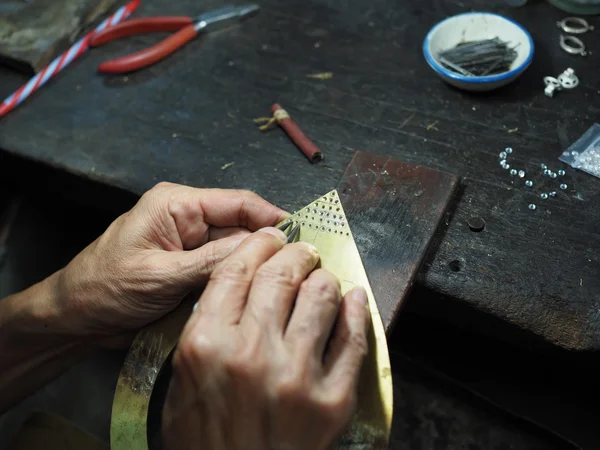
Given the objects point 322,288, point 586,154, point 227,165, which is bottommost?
point 586,154

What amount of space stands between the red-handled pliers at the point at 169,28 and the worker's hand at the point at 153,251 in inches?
23.9

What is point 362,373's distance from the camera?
2.76ft

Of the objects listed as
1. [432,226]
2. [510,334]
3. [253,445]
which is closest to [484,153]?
[432,226]

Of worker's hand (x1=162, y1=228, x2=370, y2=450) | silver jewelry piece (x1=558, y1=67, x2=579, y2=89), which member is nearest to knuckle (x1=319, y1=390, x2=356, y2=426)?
worker's hand (x1=162, y1=228, x2=370, y2=450)

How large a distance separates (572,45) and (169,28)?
112cm

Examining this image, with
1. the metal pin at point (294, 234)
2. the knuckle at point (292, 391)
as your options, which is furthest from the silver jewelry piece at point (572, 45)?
the knuckle at point (292, 391)

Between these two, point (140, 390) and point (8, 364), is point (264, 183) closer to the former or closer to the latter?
point (140, 390)

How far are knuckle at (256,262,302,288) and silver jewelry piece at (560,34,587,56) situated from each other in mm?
1053

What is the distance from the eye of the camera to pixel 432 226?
3.37 ft

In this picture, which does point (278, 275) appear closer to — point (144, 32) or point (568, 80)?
point (568, 80)

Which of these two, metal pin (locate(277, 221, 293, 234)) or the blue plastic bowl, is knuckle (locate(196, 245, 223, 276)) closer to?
metal pin (locate(277, 221, 293, 234))

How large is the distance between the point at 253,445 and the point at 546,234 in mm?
706

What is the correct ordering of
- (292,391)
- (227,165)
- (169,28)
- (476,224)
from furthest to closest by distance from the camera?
(169,28) → (227,165) → (476,224) → (292,391)

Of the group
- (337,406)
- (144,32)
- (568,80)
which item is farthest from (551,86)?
(144,32)
